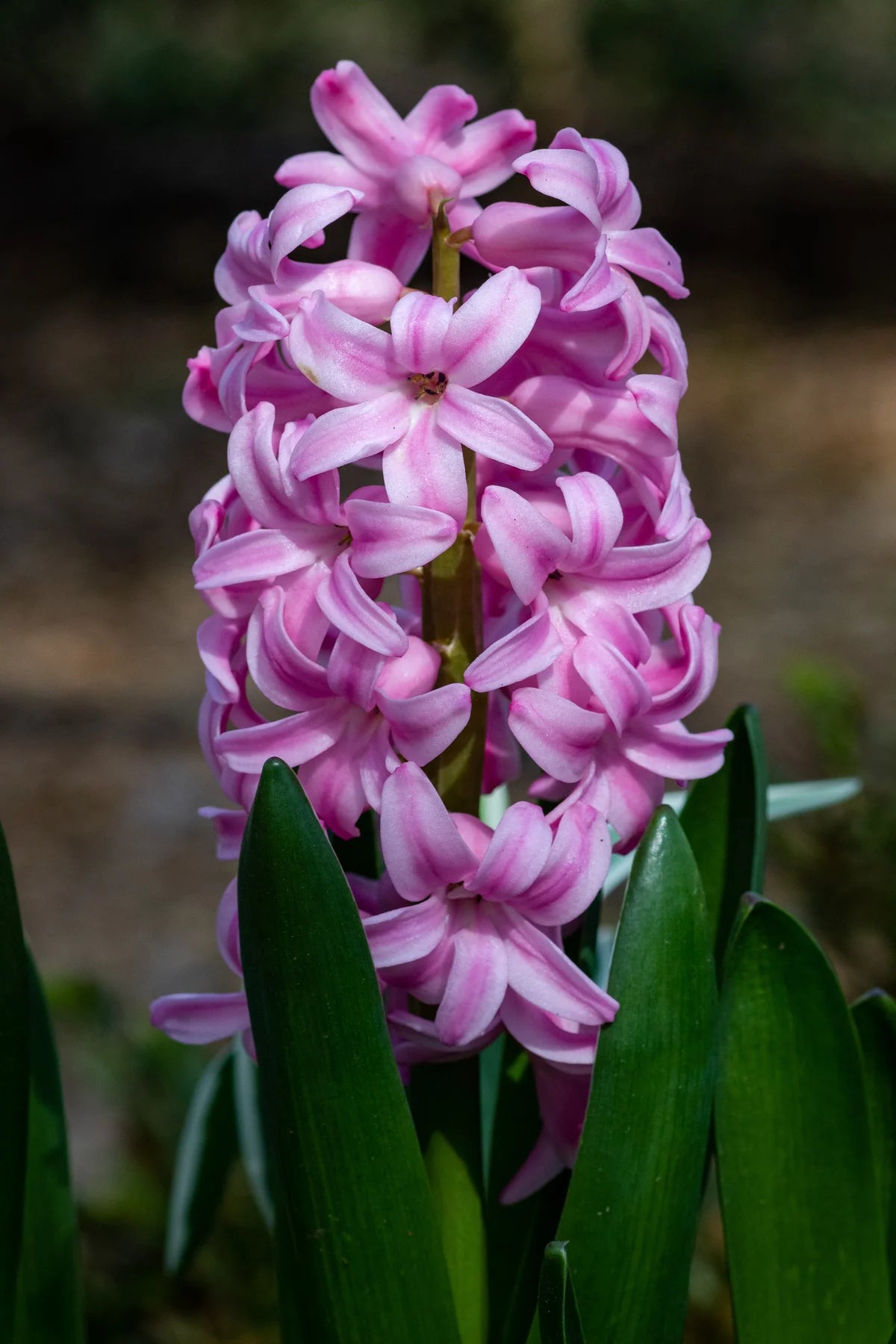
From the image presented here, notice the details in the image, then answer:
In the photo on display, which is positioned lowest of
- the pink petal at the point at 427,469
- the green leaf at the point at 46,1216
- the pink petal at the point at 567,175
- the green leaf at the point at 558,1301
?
the green leaf at the point at 46,1216

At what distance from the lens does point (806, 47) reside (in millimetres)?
6605

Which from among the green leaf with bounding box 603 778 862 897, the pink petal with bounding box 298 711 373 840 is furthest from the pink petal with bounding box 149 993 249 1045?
the green leaf with bounding box 603 778 862 897

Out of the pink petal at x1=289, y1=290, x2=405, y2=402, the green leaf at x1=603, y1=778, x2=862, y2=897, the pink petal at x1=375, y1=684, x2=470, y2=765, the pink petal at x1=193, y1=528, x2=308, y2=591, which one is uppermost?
the pink petal at x1=289, y1=290, x2=405, y2=402

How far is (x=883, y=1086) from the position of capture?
27.2 inches

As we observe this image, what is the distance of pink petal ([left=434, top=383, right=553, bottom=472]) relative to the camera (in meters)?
0.52

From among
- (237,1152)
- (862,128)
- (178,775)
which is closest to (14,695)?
(178,775)

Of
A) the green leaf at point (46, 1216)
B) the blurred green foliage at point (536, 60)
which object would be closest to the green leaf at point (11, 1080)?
the green leaf at point (46, 1216)

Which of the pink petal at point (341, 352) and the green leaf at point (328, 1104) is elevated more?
the pink petal at point (341, 352)

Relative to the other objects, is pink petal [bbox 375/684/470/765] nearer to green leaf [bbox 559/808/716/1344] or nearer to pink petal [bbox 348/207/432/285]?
green leaf [bbox 559/808/716/1344]

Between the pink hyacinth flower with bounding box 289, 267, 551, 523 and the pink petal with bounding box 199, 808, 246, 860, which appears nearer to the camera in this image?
the pink hyacinth flower with bounding box 289, 267, 551, 523

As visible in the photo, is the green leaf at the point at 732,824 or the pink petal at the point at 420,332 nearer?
the pink petal at the point at 420,332

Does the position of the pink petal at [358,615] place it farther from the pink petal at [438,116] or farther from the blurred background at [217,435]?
the blurred background at [217,435]

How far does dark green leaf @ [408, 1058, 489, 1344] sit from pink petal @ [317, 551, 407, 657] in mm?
226

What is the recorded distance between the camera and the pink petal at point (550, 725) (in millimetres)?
542
